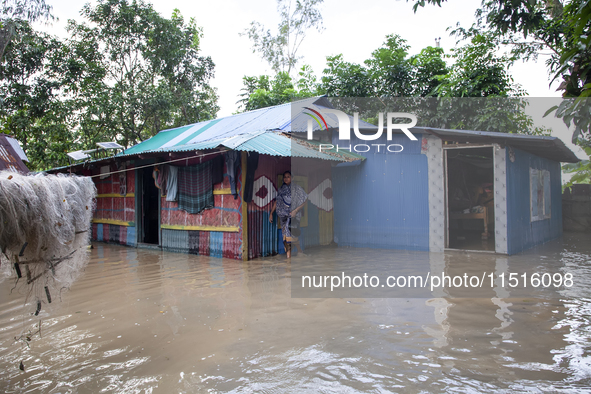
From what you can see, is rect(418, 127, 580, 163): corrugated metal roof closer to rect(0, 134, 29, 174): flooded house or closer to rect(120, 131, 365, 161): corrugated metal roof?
rect(120, 131, 365, 161): corrugated metal roof

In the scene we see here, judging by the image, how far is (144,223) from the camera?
10750 millimetres

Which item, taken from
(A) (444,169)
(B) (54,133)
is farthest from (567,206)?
(B) (54,133)

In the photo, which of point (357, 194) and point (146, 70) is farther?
point (146, 70)

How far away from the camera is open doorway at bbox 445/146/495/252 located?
10.2 meters

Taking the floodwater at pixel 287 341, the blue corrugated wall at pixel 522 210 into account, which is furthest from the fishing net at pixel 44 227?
the blue corrugated wall at pixel 522 210

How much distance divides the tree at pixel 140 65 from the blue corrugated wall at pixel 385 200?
32.2 feet

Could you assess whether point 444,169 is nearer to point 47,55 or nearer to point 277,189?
point 277,189

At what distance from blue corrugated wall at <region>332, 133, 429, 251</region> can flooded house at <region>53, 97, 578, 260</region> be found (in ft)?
0.07

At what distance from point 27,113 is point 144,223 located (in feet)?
25.9

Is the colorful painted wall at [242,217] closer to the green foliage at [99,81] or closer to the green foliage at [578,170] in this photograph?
the green foliage at [99,81]

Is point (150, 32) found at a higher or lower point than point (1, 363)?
higher

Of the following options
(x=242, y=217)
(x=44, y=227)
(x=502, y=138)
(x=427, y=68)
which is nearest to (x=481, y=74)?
(x=427, y=68)

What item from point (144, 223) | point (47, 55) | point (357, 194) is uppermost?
point (47, 55)

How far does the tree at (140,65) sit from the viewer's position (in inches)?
621
